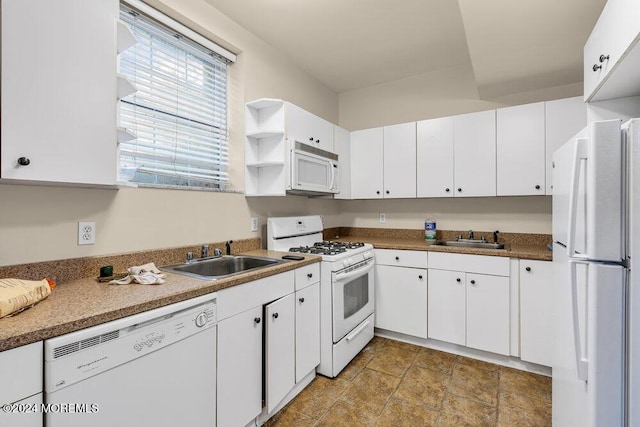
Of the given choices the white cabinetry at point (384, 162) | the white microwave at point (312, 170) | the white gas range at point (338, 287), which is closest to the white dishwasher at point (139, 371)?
the white gas range at point (338, 287)

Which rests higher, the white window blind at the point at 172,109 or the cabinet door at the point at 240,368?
the white window blind at the point at 172,109

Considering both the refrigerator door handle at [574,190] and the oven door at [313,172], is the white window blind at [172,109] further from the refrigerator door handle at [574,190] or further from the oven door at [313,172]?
the refrigerator door handle at [574,190]

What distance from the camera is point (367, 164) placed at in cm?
326

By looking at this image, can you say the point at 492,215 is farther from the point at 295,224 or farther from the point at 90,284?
the point at 90,284

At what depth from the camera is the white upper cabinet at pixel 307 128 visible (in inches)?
94.5

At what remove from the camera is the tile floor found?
69.4 inches

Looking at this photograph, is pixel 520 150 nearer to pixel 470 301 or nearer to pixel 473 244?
pixel 473 244

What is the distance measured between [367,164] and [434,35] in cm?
130

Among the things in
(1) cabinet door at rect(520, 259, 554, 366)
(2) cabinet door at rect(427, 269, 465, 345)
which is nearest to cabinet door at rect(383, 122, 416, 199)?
(2) cabinet door at rect(427, 269, 465, 345)

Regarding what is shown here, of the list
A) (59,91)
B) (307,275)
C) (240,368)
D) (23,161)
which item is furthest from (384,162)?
(23,161)

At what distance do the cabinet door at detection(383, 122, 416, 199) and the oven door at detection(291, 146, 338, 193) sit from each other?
1.91 ft

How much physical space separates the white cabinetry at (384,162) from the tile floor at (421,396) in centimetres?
158

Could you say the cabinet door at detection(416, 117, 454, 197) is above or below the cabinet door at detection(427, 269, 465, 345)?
above

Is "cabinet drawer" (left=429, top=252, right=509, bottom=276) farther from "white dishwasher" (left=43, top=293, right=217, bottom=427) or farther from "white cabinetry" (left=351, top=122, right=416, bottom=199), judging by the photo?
"white dishwasher" (left=43, top=293, right=217, bottom=427)
